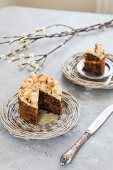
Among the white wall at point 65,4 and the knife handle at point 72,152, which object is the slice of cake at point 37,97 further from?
the white wall at point 65,4

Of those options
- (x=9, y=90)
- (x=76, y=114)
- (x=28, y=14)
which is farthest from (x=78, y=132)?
(x=28, y=14)

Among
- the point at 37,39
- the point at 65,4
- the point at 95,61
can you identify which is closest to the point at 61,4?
the point at 65,4

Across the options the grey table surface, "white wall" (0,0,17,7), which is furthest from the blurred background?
the grey table surface

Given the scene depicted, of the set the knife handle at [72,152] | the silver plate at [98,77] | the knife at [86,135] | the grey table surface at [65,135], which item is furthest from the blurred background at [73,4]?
the knife handle at [72,152]

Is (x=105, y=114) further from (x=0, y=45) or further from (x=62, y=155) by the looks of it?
(x=0, y=45)

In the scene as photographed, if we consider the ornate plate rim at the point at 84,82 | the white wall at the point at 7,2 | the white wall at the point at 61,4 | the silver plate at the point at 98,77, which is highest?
the white wall at the point at 61,4

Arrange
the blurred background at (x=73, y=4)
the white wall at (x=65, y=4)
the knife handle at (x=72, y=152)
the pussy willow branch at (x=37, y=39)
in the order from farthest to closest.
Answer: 1. the white wall at (x=65, y=4)
2. the blurred background at (x=73, y=4)
3. the pussy willow branch at (x=37, y=39)
4. the knife handle at (x=72, y=152)

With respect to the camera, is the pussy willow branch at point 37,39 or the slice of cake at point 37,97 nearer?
the slice of cake at point 37,97

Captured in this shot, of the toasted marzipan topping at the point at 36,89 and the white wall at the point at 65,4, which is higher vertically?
the white wall at the point at 65,4

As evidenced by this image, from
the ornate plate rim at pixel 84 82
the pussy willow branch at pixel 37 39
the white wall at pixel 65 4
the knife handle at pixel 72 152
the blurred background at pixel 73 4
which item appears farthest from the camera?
A: the white wall at pixel 65 4

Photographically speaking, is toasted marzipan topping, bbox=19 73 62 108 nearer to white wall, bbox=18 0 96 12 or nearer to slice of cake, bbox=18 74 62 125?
slice of cake, bbox=18 74 62 125
